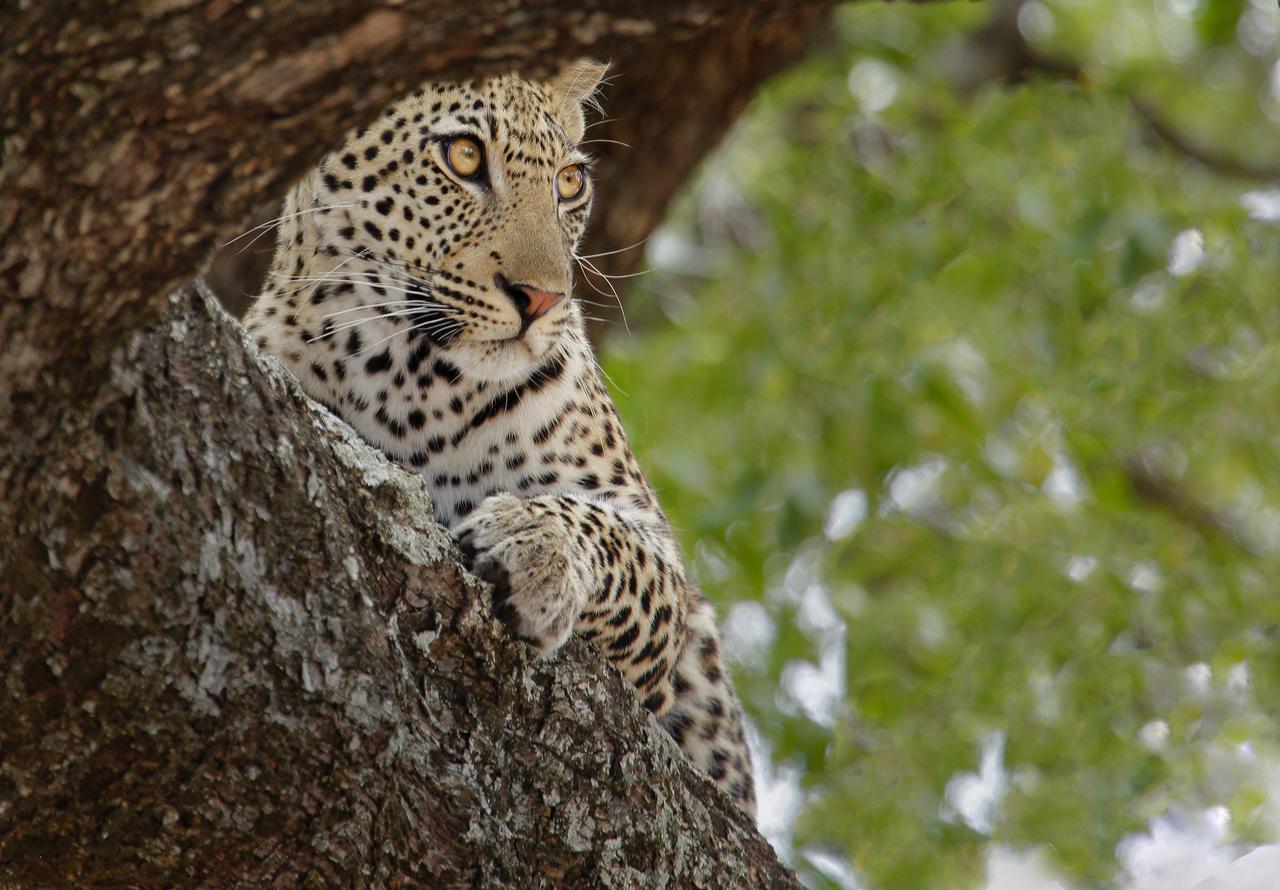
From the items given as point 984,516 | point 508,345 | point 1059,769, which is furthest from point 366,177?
point 984,516

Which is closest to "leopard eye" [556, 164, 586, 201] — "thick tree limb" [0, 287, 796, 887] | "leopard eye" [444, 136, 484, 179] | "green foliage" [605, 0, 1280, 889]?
"leopard eye" [444, 136, 484, 179]

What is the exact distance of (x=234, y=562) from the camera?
108 inches

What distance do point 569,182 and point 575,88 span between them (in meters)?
0.54

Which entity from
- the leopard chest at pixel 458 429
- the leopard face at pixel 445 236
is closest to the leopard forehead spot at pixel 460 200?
the leopard face at pixel 445 236

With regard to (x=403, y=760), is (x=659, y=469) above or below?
below

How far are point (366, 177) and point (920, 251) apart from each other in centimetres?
337

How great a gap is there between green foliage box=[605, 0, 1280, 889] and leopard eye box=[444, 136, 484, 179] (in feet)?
7.81

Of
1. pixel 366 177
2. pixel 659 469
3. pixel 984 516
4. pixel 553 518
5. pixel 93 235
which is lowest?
pixel 984 516

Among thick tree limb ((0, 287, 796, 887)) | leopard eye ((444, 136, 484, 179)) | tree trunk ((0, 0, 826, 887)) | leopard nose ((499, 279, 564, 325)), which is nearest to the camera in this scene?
tree trunk ((0, 0, 826, 887))

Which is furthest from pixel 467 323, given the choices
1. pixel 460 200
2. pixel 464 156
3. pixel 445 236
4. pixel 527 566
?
pixel 527 566

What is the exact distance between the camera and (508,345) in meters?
4.27

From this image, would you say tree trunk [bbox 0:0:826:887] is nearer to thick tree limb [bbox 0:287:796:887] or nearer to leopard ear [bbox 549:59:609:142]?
thick tree limb [bbox 0:287:796:887]

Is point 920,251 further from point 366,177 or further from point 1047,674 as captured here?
point 366,177

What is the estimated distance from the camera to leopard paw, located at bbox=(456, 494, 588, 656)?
10.7 ft
